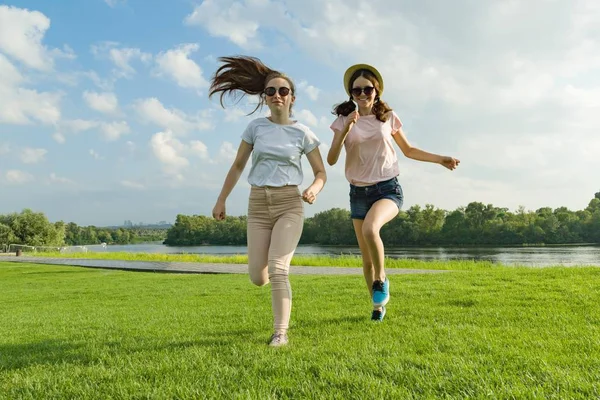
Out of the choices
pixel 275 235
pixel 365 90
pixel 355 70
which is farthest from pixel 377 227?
pixel 355 70

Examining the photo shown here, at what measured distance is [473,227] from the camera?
76.1 m

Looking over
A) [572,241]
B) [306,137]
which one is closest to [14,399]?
[306,137]

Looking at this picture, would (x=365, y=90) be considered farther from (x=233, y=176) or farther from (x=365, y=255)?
(x=365, y=255)

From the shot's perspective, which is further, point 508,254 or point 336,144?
point 508,254

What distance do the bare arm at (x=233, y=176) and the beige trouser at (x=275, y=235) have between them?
33 cm

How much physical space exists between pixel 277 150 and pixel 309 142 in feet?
1.11

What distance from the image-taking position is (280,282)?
3.93m

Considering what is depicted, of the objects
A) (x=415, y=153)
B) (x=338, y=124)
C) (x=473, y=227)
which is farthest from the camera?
(x=473, y=227)

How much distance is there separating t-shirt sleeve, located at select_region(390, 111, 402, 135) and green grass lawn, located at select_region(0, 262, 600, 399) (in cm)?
194

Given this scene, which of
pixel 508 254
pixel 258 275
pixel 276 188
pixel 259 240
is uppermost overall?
pixel 276 188

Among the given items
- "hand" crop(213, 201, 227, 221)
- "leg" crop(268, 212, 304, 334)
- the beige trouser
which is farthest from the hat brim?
"hand" crop(213, 201, 227, 221)

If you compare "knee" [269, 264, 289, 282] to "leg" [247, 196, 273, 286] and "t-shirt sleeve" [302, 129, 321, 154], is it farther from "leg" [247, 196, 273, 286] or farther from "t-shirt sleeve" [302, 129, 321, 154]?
"t-shirt sleeve" [302, 129, 321, 154]

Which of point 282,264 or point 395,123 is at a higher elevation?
point 395,123

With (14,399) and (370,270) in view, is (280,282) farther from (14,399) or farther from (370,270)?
(14,399)
